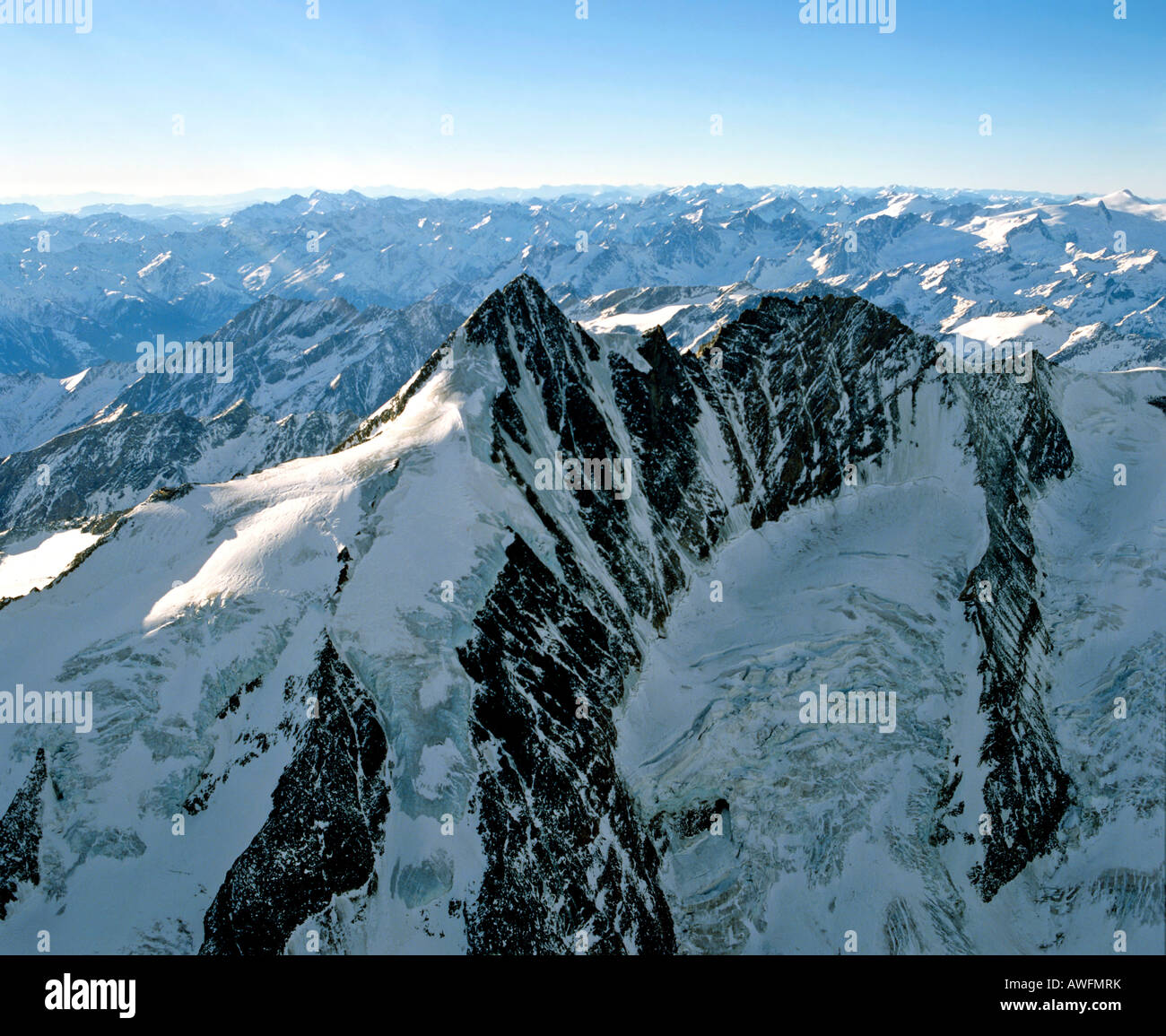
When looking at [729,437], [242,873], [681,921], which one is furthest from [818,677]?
[242,873]

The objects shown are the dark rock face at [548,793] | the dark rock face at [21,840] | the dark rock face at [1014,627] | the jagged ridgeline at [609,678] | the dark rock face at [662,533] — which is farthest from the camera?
the dark rock face at [1014,627]

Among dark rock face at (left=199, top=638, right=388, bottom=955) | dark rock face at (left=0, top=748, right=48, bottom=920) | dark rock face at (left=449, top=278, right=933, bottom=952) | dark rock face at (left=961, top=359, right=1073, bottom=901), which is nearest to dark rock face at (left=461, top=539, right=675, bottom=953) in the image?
dark rock face at (left=449, top=278, right=933, bottom=952)

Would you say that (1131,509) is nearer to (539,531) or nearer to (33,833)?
(539,531)

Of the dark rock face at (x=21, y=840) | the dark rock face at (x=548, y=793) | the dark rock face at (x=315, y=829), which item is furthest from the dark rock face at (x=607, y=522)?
the dark rock face at (x=21, y=840)

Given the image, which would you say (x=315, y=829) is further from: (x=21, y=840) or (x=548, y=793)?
(x=21, y=840)

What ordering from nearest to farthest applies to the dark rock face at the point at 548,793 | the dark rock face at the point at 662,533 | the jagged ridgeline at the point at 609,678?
the jagged ridgeline at the point at 609,678
the dark rock face at the point at 548,793
the dark rock face at the point at 662,533

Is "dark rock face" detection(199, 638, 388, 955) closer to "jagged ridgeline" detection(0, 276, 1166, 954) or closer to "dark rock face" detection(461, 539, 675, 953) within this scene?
"jagged ridgeline" detection(0, 276, 1166, 954)

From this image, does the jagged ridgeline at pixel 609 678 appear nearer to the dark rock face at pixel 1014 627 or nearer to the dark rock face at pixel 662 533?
the dark rock face at pixel 662 533
